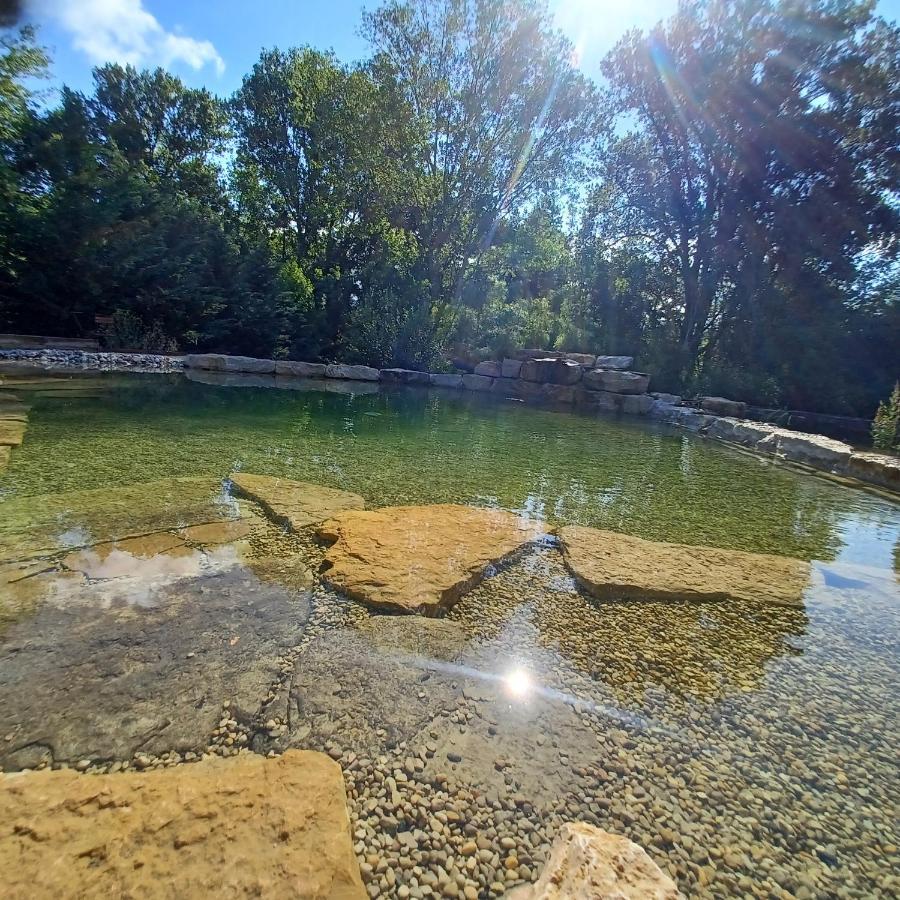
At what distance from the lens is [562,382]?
9.81m

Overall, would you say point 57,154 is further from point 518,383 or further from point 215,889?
point 215,889

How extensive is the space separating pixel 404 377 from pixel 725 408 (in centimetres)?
623

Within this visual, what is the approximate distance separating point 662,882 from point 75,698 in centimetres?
133

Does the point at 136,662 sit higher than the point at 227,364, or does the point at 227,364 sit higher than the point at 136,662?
the point at 227,364

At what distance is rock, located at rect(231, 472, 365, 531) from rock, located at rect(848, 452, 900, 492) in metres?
4.68

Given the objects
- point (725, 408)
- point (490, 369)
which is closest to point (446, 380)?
point (490, 369)

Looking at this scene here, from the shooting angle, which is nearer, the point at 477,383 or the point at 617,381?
the point at 617,381

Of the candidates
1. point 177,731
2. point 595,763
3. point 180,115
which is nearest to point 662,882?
point 595,763

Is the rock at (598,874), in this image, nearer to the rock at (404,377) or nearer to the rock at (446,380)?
the rock at (446,380)

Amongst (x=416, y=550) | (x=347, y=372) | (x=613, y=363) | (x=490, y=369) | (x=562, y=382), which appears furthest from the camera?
(x=490, y=369)

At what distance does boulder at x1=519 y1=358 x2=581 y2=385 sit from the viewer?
9.71 meters

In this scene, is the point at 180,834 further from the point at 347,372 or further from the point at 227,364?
the point at 347,372

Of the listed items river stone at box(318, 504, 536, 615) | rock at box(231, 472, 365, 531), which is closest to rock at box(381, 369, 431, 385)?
Answer: rock at box(231, 472, 365, 531)

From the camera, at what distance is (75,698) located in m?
1.21
